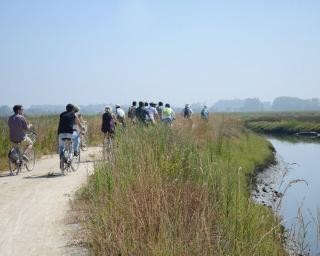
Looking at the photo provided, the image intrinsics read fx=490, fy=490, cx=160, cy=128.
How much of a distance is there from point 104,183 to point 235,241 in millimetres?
3762

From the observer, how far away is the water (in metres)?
5.83

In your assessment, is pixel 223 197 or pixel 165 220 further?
pixel 223 197

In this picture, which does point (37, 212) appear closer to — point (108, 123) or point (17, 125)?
point (17, 125)

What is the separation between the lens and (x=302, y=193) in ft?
66.0

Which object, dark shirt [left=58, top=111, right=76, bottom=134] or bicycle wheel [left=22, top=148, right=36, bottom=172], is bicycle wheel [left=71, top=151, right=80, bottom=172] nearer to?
bicycle wheel [left=22, top=148, right=36, bottom=172]

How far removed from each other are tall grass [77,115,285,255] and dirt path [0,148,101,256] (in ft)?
1.94

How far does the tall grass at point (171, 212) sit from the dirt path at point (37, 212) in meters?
0.59

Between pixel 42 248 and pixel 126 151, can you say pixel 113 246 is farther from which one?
pixel 126 151

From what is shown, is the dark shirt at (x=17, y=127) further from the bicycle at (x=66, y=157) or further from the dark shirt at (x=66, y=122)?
the bicycle at (x=66, y=157)

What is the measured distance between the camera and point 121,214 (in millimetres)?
6988

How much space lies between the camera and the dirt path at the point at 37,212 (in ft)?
25.4

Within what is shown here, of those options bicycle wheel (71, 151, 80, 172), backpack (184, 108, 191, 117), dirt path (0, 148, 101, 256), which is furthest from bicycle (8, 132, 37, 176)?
backpack (184, 108, 191, 117)

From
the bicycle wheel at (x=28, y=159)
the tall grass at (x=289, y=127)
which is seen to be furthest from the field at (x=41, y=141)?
the tall grass at (x=289, y=127)

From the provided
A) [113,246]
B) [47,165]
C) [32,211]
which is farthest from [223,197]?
[47,165]
